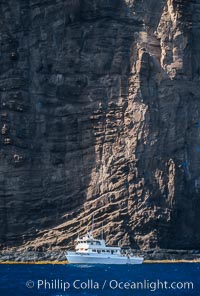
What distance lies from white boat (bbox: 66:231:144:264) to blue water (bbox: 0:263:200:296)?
95.4 inches

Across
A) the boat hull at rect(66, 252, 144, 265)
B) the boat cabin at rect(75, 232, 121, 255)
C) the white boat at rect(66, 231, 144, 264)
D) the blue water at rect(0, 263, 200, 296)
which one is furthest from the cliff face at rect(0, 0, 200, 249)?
the blue water at rect(0, 263, 200, 296)

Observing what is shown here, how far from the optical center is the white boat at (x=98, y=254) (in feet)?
308

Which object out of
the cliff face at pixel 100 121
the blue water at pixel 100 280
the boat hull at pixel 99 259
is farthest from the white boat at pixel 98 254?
the blue water at pixel 100 280

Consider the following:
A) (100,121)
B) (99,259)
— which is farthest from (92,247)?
(100,121)

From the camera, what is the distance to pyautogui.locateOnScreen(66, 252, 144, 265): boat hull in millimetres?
92938

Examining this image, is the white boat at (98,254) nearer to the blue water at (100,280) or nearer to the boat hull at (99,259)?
the boat hull at (99,259)

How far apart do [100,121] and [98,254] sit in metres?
11.4

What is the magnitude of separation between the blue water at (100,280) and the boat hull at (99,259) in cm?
186

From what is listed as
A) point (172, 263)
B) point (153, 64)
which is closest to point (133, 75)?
point (153, 64)

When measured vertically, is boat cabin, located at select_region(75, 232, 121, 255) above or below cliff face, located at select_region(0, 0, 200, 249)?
below

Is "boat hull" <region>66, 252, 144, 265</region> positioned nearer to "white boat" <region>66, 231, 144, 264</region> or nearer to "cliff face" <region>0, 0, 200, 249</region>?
"white boat" <region>66, 231, 144, 264</region>

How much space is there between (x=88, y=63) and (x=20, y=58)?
5.46 m

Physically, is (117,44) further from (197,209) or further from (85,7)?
(197,209)

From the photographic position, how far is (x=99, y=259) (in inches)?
3725
